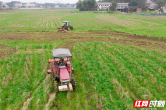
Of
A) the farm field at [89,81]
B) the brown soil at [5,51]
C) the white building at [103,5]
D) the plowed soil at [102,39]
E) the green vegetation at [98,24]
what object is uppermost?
the white building at [103,5]

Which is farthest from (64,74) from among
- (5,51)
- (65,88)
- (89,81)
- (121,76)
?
(5,51)

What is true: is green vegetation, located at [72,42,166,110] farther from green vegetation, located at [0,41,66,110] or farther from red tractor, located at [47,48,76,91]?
green vegetation, located at [0,41,66,110]


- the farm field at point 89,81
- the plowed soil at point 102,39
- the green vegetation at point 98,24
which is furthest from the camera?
the green vegetation at point 98,24

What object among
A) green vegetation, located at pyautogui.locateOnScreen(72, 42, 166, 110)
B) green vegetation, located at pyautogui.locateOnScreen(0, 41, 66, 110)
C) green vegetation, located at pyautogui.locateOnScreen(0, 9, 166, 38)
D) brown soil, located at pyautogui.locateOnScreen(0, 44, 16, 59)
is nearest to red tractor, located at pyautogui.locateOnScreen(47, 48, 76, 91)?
green vegetation, located at pyautogui.locateOnScreen(72, 42, 166, 110)

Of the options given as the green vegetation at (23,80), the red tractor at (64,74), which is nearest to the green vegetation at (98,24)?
the green vegetation at (23,80)

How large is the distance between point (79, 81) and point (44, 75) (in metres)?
2.91

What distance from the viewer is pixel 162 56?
13.7 meters

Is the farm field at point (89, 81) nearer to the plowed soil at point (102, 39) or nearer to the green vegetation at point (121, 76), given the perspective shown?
the green vegetation at point (121, 76)

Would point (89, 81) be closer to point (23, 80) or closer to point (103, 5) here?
point (23, 80)

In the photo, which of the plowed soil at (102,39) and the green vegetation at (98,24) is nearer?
the plowed soil at (102,39)

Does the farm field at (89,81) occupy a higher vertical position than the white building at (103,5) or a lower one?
lower

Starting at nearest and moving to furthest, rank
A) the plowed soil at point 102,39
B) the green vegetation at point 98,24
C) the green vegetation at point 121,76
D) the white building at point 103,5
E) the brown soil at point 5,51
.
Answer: the green vegetation at point 121,76 → the brown soil at point 5,51 → the plowed soil at point 102,39 → the green vegetation at point 98,24 → the white building at point 103,5

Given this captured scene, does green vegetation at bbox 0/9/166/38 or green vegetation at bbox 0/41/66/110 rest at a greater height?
green vegetation at bbox 0/9/166/38

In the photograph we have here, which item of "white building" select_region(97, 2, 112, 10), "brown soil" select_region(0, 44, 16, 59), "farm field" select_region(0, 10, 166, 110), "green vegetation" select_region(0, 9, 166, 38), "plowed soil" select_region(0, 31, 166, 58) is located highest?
"white building" select_region(97, 2, 112, 10)
